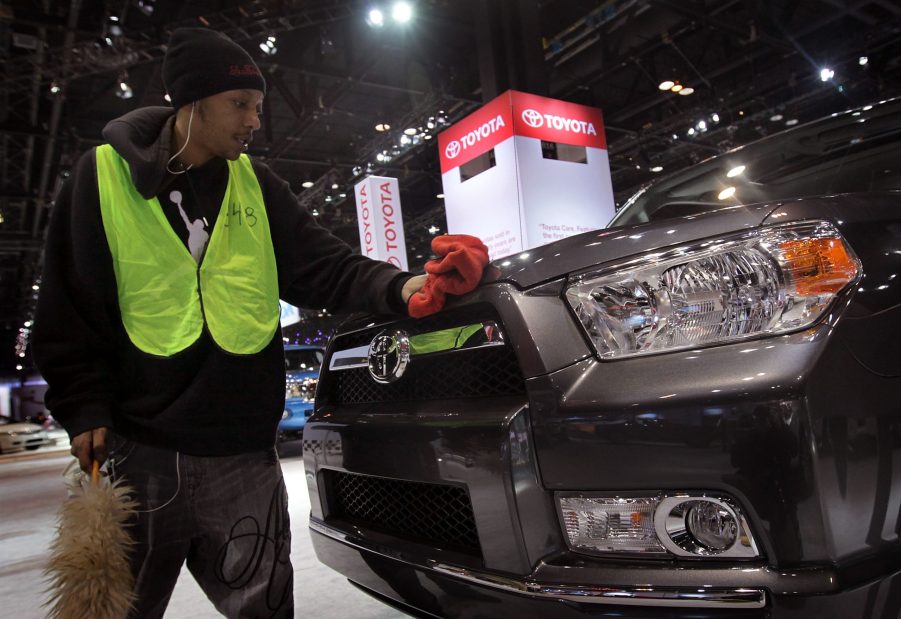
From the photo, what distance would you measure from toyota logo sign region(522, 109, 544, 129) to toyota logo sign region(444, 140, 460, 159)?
2.90 feet

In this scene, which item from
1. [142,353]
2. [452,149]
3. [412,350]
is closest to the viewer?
[142,353]

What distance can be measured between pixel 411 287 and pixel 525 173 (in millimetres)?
4422

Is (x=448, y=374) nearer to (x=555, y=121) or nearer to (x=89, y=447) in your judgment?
(x=89, y=447)

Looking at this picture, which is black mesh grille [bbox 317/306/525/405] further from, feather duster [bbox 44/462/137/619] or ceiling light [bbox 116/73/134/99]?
ceiling light [bbox 116/73/134/99]

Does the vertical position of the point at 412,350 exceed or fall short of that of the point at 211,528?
it exceeds it

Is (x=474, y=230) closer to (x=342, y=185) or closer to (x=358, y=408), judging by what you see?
(x=358, y=408)

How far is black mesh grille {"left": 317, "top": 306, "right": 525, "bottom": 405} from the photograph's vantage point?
1.19m

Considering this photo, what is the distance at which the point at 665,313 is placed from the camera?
1045mm

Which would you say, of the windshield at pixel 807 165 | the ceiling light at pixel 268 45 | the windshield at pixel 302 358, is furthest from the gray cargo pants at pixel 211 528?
the ceiling light at pixel 268 45

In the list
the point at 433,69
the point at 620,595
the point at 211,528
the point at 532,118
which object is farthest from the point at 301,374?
the point at 620,595

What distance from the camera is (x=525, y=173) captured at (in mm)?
5582

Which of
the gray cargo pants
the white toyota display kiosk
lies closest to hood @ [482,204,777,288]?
the gray cargo pants

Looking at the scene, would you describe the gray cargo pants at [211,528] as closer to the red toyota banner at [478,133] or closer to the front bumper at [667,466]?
the front bumper at [667,466]

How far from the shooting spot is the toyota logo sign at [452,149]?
635 centimetres
